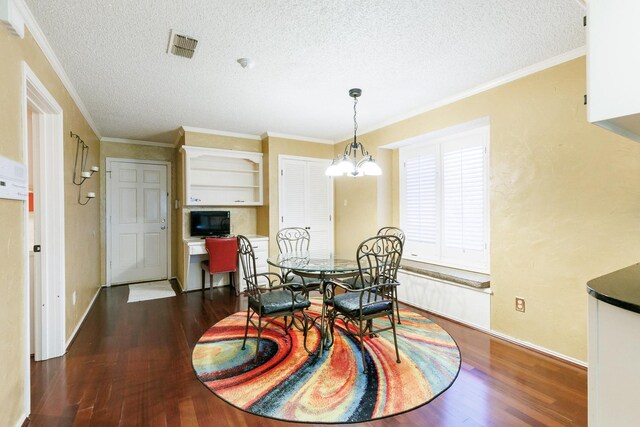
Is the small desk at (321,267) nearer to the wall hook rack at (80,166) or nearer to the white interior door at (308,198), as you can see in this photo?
the white interior door at (308,198)

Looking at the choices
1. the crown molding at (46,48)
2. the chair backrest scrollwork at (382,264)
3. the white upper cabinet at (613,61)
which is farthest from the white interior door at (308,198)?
the white upper cabinet at (613,61)

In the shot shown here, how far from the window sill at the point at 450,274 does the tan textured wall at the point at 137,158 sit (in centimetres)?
390

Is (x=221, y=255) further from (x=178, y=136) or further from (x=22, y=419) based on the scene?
(x=22, y=419)

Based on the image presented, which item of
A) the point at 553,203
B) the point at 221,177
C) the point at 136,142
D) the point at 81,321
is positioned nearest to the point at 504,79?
the point at 553,203

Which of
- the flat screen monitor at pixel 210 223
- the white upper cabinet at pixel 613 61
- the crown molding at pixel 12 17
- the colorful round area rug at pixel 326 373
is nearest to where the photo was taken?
the white upper cabinet at pixel 613 61

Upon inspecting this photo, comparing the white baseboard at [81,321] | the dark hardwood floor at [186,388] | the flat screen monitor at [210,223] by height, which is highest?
the flat screen monitor at [210,223]

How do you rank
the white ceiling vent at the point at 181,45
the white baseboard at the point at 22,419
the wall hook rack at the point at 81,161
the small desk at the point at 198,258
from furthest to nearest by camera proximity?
the small desk at the point at 198,258, the wall hook rack at the point at 81,161, the white ceiling vent at the point at 181,45, the white baseboard at the point at 22,419

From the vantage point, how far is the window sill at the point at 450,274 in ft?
9.98

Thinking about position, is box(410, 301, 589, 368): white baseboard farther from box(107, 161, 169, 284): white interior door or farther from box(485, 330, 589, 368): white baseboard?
box(107, 161, 169, 284): white interior door

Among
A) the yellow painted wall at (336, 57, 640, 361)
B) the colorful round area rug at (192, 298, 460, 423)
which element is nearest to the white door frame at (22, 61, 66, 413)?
the colorful round area rug at (192, 298, 460, 423)

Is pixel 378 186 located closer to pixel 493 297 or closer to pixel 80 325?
pixel 493 297

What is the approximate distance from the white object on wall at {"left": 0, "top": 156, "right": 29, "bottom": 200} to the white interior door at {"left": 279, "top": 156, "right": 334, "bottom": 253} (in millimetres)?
3269

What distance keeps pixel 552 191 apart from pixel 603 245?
0.53 meters

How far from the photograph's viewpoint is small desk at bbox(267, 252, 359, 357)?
2.58 meters
